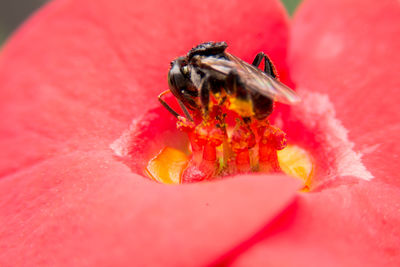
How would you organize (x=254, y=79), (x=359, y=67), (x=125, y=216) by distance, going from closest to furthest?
(x=125, y=216)
(x=254, y=79)
(x=359, y=67)

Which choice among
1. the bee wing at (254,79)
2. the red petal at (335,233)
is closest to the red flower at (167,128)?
the red petal at (335,233)

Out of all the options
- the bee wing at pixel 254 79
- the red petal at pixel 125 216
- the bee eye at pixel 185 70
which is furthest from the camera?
the bee eye at pixel 185 70

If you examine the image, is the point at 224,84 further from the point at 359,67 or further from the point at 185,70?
the point at 359,67

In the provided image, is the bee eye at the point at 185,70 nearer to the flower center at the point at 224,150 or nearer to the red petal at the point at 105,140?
the flower center at the point at 224,150

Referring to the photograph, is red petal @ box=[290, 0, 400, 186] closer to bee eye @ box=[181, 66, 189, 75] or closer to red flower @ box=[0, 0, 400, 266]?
red flower @ box=[0, 0, 400, 266]

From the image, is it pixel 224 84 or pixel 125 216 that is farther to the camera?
pixel 224 84

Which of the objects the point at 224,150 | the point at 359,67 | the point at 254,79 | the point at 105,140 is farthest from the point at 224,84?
the point at 359,67
